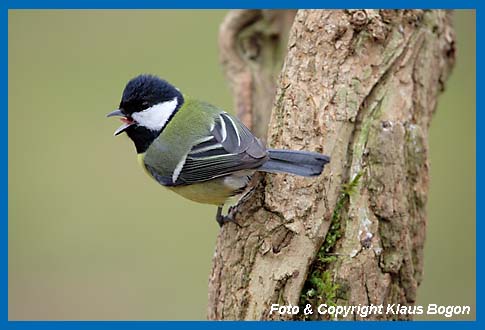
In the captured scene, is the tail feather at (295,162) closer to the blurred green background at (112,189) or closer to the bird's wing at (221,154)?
the bird's wing at (221,154)

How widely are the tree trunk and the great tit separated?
0.42 ft

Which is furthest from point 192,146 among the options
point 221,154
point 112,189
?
point 112,189

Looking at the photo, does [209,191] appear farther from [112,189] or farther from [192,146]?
[112,189]

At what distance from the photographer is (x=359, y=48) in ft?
10.5

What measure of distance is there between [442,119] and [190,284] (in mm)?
2753

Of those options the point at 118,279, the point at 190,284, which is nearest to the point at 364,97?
the point at 190,284

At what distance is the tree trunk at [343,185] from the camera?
281 centimetres

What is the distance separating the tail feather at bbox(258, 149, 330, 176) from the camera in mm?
2748

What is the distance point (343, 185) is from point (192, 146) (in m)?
0.69

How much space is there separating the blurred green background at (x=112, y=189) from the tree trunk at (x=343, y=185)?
1732 millimetres

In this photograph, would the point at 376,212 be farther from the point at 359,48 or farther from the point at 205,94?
the point at 205,94

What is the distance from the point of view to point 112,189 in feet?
19.1

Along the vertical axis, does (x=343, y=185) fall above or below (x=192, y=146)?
below

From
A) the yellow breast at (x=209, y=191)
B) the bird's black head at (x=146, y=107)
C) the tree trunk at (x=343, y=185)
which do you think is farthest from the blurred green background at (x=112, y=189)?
the bird's black head at (x=146, y=107)
